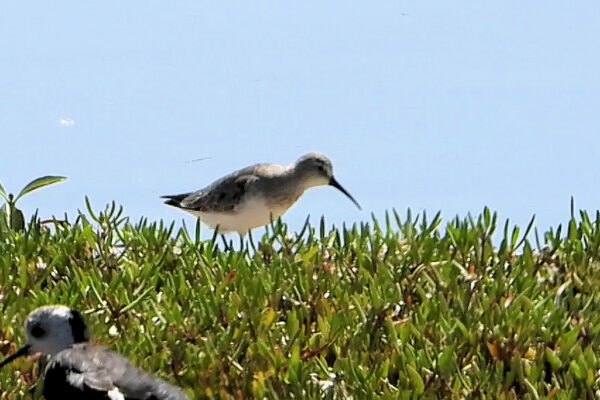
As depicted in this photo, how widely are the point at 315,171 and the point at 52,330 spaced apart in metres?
8.46

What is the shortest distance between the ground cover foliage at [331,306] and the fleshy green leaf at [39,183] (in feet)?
1.42

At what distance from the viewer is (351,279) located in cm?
726

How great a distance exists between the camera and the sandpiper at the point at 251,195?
13.3 m

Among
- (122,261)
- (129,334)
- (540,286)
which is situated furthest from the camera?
(122,261)

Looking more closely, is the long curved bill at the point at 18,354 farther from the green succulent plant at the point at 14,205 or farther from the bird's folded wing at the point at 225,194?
the bird's folded wing at the point at 225,194

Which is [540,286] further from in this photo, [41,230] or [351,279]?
[41,230]

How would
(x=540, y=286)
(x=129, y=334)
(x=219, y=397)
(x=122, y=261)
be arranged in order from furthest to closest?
1. (x=122, y=261)
2. (x=540, y=286)
3. (x=129, y=334)
4. (x=219, y=397)

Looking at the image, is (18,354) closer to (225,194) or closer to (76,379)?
(76,379)

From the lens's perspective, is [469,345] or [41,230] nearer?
[469,345]

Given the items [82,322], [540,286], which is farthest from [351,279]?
[82,322]

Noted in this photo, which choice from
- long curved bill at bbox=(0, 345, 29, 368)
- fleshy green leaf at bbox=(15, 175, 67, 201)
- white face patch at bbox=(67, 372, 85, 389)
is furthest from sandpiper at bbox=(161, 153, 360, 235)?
white face patch at bbox=(67, 372, 85, 389)

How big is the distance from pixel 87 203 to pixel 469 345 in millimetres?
2971

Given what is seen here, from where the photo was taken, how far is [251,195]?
13359 millimetres

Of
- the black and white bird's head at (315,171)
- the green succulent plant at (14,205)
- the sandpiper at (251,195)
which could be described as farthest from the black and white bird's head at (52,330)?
the black and white bird's head at (315,171)
